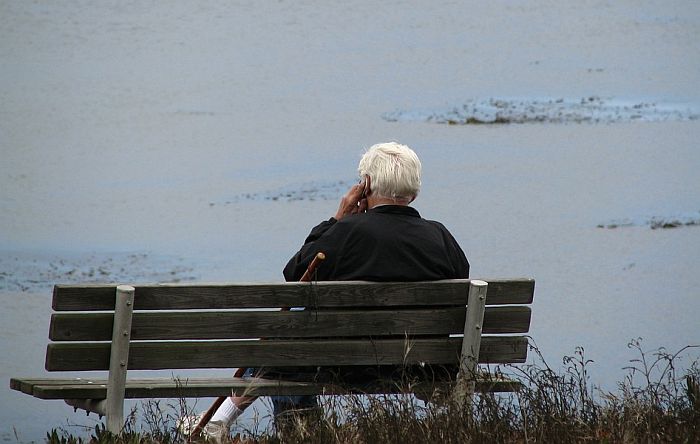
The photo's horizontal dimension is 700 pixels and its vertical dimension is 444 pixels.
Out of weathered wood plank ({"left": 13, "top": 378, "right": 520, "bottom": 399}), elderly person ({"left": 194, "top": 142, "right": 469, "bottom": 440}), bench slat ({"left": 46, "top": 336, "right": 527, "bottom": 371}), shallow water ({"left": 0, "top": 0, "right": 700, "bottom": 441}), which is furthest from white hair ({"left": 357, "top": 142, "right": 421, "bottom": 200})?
shallow water ({"left": 0, "top": 0, "right": 700, "bottom": 441})

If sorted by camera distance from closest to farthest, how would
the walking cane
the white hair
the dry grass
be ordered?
the dry grass → the walking cane → the white hair

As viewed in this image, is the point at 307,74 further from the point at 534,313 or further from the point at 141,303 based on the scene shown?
the point at 141,303

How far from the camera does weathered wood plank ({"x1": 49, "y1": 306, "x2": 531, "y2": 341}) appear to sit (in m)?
3.30

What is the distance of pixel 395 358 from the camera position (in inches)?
140

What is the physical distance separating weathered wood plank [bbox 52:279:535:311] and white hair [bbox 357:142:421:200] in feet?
1.05

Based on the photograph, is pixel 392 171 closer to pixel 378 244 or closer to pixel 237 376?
pixel 378 244

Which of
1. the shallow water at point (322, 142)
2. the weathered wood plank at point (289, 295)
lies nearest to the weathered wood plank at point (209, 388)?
the weathered wood plank at point (289, 295)

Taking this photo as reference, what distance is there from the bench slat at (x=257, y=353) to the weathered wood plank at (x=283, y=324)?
0.02m

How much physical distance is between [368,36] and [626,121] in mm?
3041

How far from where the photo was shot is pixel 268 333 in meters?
3.45

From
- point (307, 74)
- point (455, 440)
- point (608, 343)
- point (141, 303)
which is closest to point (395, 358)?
point (455, 440)

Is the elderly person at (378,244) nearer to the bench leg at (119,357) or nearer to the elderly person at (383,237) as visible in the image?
the elderly person at (383,237)

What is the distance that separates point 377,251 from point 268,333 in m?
0.40

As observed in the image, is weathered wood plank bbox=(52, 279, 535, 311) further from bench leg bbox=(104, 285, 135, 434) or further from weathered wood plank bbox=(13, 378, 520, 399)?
weathered wood plank bbox=(13, 378, 520, 399)
